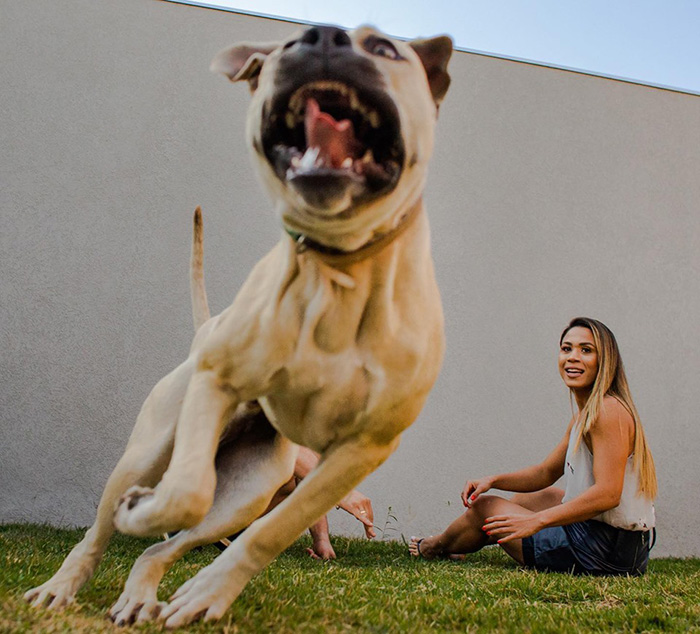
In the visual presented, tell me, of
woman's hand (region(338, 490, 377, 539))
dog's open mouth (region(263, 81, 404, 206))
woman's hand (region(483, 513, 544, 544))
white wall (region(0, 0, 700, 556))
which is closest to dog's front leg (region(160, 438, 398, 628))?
dog's open mouth (region(263, 81, 404, 206))

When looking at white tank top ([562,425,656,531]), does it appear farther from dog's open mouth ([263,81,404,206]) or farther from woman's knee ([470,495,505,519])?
dog's open mouth ([263,81,404,206])

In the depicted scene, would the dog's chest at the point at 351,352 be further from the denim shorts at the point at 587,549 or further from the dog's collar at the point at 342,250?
the denim shorts at the point at 587,549

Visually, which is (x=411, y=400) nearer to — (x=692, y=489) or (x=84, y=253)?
(x=84, y=253)

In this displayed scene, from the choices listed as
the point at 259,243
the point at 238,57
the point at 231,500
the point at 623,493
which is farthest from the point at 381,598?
the point at 259,243

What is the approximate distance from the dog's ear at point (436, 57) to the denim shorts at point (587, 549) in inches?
115

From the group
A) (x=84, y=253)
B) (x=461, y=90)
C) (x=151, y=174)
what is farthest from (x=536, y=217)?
(x=84, y=253)

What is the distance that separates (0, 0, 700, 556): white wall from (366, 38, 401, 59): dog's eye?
485 centimetres

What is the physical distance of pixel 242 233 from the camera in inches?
259

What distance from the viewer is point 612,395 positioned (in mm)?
4293

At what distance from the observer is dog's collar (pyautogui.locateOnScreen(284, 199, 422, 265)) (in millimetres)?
1787

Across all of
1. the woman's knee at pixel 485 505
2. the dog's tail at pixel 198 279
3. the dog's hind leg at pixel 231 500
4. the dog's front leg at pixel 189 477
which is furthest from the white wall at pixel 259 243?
the dog's front leg at pixel 189 477

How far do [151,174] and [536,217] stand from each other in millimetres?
3762

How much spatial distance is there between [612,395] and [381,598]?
212 centimetres

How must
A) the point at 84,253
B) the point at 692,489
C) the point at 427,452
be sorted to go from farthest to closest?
the point at 692,489 → the point at 427,452 → the point at 84,253
